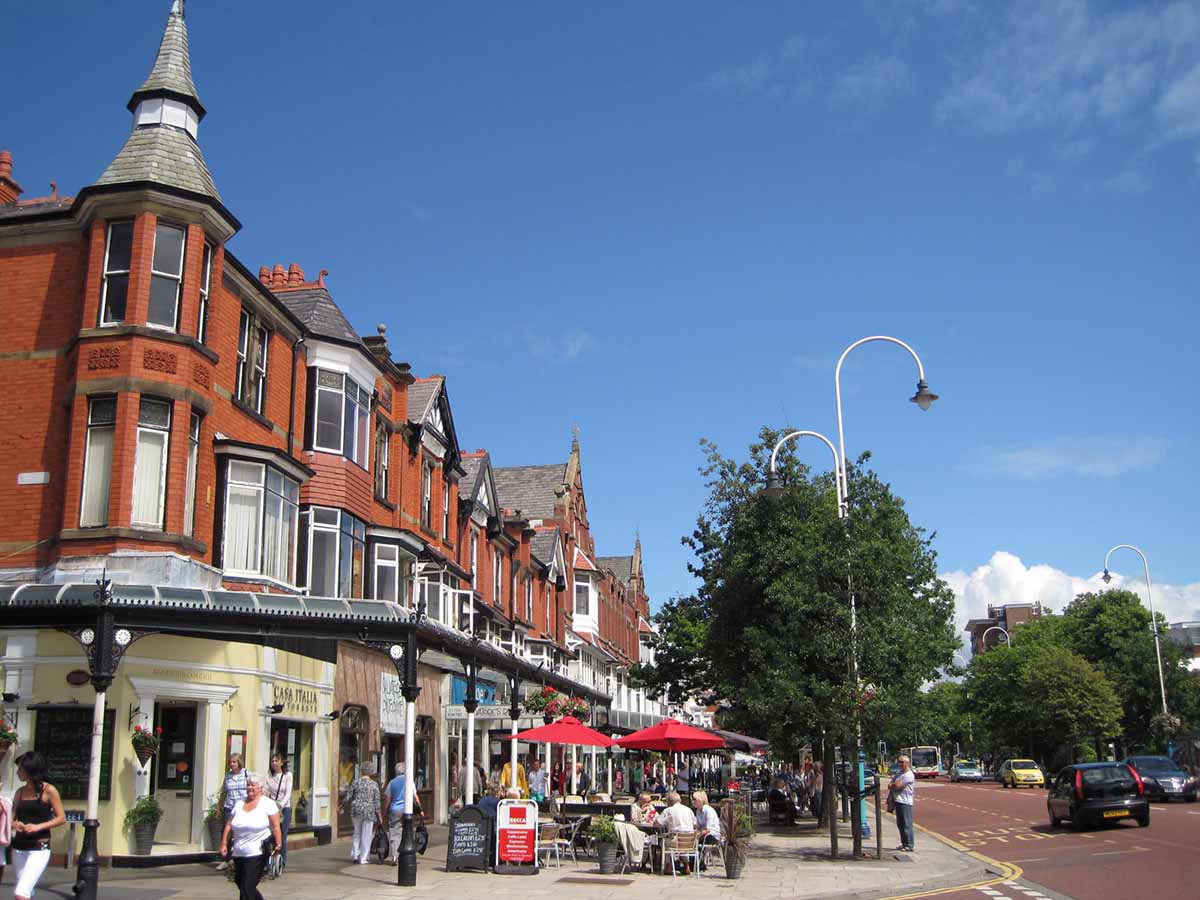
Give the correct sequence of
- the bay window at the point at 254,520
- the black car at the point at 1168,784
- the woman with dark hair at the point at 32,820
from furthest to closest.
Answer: the black car at the point at 1168,784 → the bay window at the point at 254,520 → the woman with dark hair at the point at 32,820

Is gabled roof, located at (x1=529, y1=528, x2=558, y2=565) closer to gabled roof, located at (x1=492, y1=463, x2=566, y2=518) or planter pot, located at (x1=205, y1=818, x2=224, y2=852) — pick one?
gabled roof, located at (x1=492, y1=463, x2=566, y2=518)

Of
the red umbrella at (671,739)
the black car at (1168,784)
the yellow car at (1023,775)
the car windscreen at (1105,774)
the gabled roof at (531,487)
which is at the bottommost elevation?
the yellow car at (1023,775)

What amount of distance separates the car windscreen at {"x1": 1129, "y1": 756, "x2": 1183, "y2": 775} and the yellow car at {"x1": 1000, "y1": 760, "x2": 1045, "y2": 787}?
24744 mm

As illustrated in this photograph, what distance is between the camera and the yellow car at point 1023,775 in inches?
2534

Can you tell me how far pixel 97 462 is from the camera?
18703 millimetres

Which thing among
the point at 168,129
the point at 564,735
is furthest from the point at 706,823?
the point at 168,129

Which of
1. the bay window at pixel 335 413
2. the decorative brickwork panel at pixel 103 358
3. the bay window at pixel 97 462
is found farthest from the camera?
the bay window at pixel 335 413

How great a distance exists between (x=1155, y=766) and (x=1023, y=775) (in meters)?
26.0

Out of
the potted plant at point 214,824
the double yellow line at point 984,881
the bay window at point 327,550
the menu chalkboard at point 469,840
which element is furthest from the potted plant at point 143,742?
the double yellow line at point 984,881

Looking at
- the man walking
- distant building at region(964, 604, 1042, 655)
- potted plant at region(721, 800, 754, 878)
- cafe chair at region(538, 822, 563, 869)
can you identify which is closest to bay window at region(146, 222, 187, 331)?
cafe chair at region(538, 822, 563, 869)

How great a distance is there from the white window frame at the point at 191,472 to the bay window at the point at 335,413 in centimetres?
500

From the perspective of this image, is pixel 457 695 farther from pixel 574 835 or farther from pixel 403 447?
pixel 574 835

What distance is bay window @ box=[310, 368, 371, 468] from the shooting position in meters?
25.1

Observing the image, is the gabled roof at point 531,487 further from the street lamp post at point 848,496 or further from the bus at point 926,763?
the bus at point 926,763
